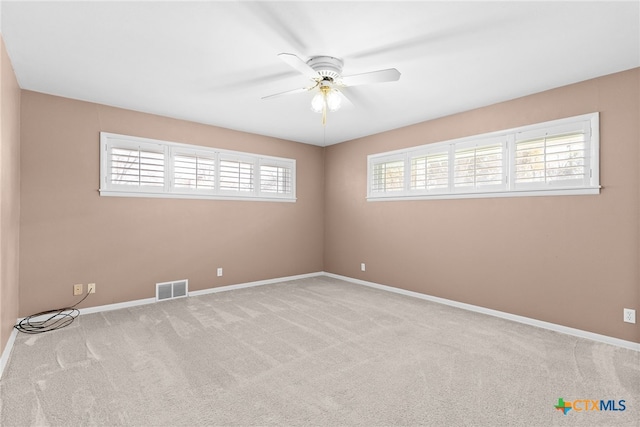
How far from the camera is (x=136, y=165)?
420 centimetres

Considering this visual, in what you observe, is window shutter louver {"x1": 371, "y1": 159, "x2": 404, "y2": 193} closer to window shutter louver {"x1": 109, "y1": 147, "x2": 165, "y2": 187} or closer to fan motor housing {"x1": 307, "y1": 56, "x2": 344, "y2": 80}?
fan motor housing {"x1": 307, "y1": 56, "x2": 344, "y2": 80}

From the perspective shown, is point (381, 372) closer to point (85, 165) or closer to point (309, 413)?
point (309, 413)

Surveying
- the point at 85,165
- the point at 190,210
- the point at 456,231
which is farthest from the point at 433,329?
the point at 85,165

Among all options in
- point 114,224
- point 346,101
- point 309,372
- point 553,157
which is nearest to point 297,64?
point 346,101

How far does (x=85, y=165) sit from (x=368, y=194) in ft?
13.1

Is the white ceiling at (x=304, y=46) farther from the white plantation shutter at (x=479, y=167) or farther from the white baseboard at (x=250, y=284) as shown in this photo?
the white baseboard at (x=250, y=284)

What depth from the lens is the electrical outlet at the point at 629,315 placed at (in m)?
2.90

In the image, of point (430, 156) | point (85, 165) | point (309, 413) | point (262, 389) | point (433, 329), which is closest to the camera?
point (309, 413)

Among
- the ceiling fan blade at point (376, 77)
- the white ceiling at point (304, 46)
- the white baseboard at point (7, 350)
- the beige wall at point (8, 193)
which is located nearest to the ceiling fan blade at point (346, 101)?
the white ceiling at point (304, 46)

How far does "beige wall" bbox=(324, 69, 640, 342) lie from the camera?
2971 millimetres

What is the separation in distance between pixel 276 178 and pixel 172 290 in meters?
2.44

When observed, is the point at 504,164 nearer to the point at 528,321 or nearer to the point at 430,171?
the point at 430,171

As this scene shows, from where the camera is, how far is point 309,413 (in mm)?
1963

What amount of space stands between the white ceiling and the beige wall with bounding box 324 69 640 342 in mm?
316
